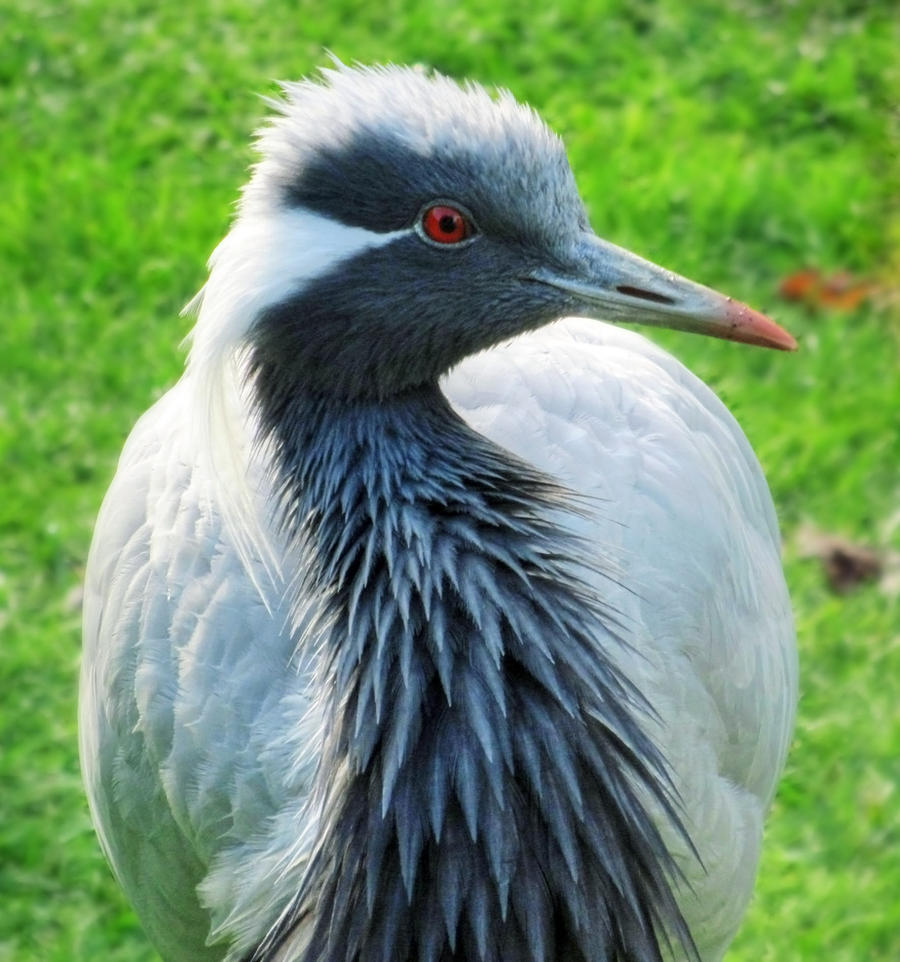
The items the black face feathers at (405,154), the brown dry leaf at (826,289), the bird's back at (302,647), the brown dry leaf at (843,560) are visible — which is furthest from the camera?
the brown dry leaf at (826,289)

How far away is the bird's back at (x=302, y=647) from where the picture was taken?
10.9 feet

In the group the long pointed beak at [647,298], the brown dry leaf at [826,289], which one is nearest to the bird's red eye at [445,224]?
the long pointed beak at [647,298]

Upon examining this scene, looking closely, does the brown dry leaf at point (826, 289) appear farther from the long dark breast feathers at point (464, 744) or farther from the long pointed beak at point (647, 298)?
the long dark breast feathers at point (464, 744)

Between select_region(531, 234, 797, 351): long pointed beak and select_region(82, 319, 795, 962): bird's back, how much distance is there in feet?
1.29

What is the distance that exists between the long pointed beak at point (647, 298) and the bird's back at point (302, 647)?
15.5 inches

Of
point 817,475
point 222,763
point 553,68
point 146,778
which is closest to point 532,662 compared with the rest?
point 222,763

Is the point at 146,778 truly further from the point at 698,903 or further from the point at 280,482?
the point at 698,903

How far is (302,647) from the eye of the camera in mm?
3141

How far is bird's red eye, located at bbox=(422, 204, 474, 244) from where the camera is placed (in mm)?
2973

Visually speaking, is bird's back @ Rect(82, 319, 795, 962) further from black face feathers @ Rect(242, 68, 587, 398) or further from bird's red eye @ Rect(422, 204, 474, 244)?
bird's red eye @ Rect(422, 204, 474, 244)

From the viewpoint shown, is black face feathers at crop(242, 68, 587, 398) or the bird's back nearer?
black face feathers at crop(242, 68, 587, 398)

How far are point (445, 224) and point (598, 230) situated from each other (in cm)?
335

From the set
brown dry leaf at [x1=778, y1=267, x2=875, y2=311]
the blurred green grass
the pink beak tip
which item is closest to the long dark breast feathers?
the pink beak tip

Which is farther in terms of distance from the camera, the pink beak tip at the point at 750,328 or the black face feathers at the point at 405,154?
the pink beak tip at the point at 750,328
